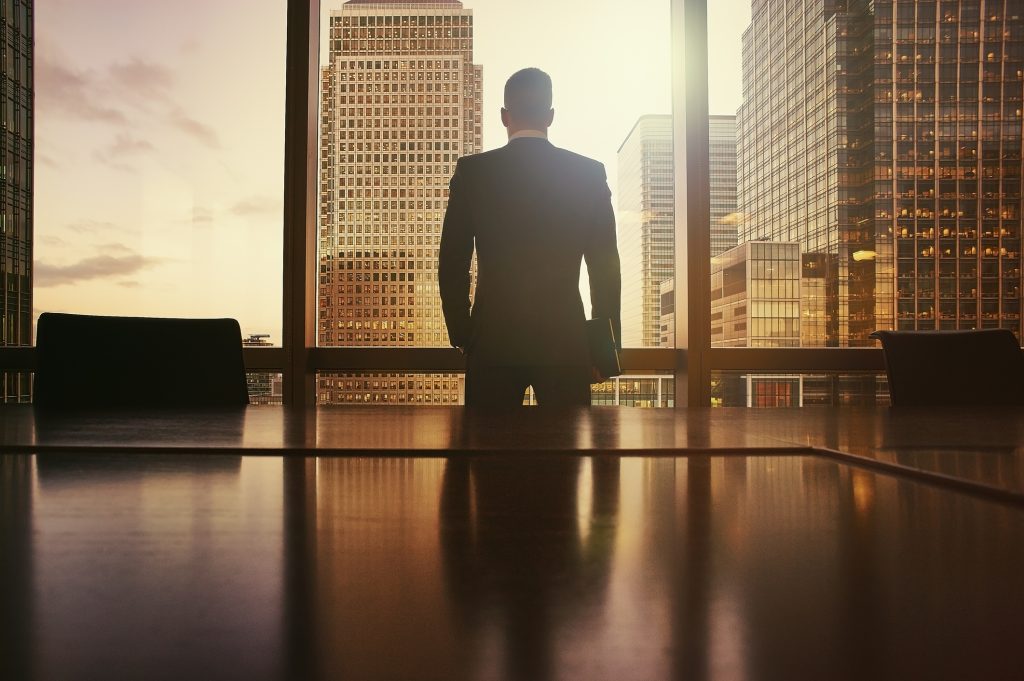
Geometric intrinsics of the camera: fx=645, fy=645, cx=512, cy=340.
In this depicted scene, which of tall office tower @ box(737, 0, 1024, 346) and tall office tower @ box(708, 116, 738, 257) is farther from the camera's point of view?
tall office tower @ box(737, 0, 1024, 346)

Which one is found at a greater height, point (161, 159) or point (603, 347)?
point (161, 159)

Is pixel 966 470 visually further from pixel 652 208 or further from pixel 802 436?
pixel 652 208

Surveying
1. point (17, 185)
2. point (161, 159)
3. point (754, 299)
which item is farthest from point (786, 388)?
point (17, 185)

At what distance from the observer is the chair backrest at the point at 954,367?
200cm

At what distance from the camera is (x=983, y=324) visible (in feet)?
12.9

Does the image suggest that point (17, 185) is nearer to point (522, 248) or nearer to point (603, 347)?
point (522, 248)

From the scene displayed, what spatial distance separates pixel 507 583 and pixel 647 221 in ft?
12.3

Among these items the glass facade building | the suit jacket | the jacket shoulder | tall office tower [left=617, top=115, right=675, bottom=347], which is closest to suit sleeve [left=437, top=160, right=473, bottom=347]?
the suit jacket

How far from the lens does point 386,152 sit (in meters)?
3.90

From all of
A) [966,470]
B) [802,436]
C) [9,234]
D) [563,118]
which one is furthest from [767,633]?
[9,234]

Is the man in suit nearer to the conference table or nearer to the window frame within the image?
the conference table

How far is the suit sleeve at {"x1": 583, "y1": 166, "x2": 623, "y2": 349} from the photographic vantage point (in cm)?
210

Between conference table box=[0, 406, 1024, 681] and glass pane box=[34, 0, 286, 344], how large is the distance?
3.35 m

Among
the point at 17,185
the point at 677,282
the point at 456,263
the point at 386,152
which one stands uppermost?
the point at 386,152
